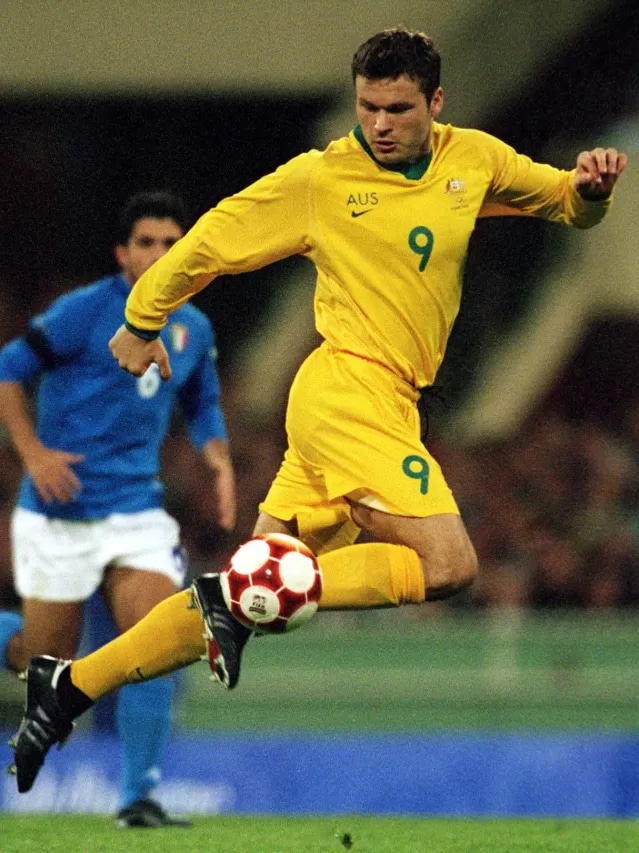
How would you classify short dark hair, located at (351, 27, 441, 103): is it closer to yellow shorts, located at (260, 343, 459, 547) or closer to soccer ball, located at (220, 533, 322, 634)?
yellow shorts, located at (260, 343, 459, 547)

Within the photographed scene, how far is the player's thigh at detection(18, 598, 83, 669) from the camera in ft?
21.3

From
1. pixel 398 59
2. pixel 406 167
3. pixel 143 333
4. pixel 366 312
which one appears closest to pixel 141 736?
pixel 143 333

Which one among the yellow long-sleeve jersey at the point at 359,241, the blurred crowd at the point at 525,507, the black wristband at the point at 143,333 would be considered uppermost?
the yellow long-sleeve jersey at the point at 359,241

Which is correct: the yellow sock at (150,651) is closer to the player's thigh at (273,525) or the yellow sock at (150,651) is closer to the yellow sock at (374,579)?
the player's thigh at (273,525)

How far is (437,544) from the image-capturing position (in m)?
4.78

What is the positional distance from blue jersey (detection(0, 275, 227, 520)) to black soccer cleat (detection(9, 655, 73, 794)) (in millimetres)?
1487

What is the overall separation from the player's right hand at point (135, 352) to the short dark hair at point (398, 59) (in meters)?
0.90

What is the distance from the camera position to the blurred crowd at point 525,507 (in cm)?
1284

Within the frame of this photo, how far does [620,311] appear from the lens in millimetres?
15758

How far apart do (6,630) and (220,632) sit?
2.03 metres

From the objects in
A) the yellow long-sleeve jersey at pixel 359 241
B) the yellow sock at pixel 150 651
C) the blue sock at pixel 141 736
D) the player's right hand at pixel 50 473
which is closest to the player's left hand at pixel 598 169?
the yellow long-sleeve jersey at pixel 359 241

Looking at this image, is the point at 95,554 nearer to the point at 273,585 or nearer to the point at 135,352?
the point at 135,352

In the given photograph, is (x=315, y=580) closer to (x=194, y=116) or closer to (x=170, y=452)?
(x=170, y=452)

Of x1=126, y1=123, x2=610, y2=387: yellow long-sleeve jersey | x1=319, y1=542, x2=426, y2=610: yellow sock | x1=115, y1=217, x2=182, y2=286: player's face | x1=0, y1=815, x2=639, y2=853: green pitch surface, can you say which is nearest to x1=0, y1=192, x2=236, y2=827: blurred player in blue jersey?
x1=115, y1=217, x2=182, y2=286: player's face
